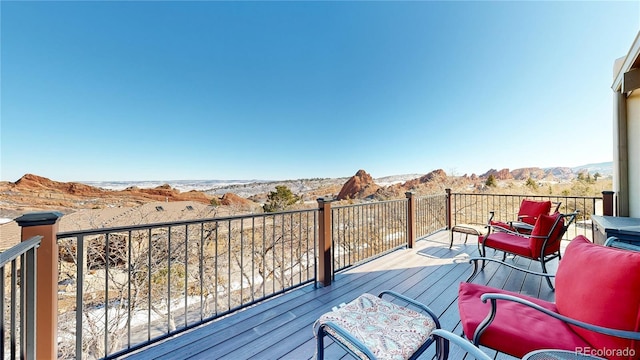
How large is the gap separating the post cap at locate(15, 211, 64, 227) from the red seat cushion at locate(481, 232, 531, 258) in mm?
4372

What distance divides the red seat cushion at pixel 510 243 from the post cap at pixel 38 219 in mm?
4372

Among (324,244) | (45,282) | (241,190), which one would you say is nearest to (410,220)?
(324,244)

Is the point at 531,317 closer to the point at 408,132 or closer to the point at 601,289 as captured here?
the point at 601,289

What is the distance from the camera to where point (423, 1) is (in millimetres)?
5723

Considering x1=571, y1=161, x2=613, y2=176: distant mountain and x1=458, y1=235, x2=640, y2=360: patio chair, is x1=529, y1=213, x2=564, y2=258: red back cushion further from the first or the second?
x1=571, y1=161, x2=613, y2=176: distant mountain

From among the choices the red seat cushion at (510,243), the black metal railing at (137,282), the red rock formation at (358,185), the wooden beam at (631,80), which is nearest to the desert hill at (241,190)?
the red rock formation at (358,185)

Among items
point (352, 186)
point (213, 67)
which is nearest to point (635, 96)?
point (213, 67)

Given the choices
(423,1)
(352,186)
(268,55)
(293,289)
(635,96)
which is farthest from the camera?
(352,186)

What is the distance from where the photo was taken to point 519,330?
4.08ft

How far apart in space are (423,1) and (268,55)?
4923 mm

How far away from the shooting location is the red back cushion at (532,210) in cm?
382

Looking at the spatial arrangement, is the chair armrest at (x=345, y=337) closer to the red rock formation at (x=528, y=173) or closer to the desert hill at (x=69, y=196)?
the desert hill at (x=69, y=196)

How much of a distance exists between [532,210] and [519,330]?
3.88m

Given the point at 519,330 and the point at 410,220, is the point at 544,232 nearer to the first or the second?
the point at 410,220
